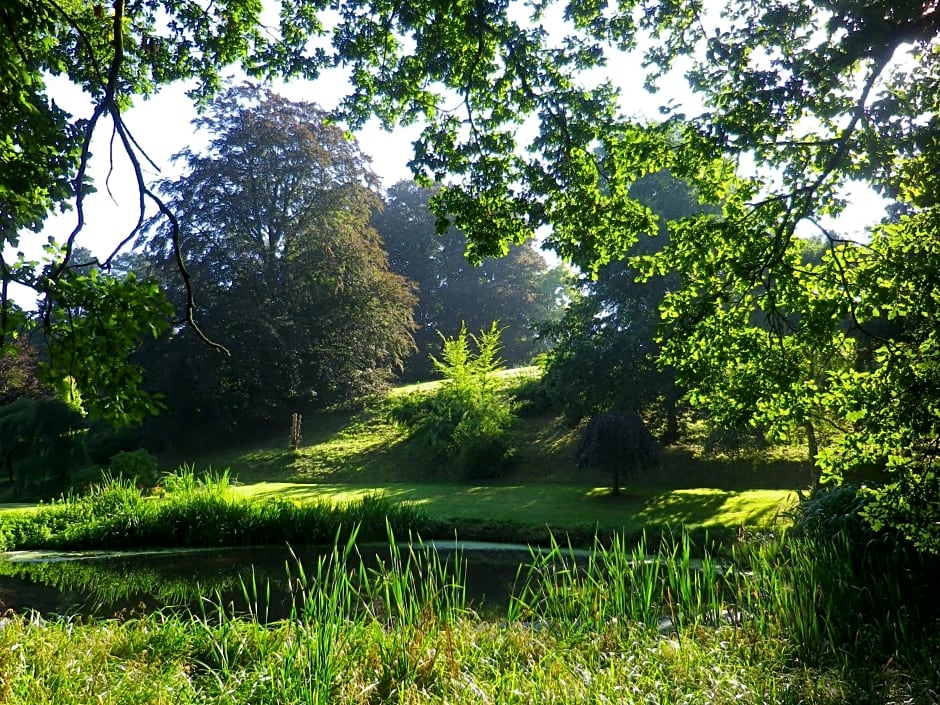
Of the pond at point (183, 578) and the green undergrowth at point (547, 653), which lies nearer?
the green undergrowth at point (547, 653)

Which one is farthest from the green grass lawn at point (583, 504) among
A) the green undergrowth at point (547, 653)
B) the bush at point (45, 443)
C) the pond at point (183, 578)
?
the green undergrowth at point (547, 653)

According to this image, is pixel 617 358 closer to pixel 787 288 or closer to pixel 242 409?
pixel 787 288

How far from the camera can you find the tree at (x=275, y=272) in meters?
22.8

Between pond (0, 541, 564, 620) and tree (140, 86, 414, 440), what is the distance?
44.0ft

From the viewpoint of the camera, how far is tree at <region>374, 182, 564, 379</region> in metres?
37.4

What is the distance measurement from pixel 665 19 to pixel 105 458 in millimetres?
19228

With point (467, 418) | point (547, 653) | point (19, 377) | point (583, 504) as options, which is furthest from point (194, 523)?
point (19, 377)

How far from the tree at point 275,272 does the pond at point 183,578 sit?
13.4 m

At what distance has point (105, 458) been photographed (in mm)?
20328

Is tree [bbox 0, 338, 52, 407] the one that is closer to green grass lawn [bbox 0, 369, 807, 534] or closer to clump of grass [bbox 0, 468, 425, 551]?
green grass lawn [bbox 0, 369, 807, 534]

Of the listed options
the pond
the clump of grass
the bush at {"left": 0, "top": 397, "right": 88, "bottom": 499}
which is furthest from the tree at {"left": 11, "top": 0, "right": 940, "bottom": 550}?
the bush at {"left": 0, "top": 397, "right": 88, "bottom": 499}

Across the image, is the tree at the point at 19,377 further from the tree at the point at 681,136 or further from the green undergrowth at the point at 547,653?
the green undergrowth at the point at 547,653

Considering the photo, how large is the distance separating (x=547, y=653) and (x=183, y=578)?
5.14m

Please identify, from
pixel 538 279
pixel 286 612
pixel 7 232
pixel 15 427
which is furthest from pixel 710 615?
pixel 538 279
